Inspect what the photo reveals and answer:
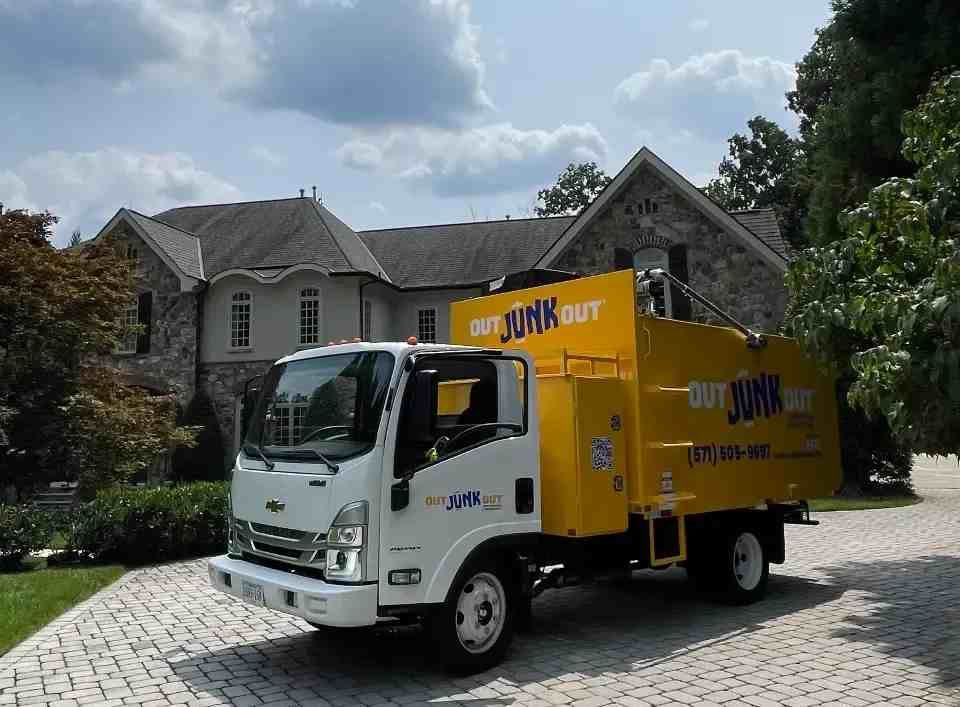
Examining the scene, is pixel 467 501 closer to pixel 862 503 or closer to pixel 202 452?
pixel 862 503

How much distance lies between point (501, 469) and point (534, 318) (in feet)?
7.14

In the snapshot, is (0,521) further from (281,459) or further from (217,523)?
(281,459)

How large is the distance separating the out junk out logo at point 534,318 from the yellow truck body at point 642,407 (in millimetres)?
13

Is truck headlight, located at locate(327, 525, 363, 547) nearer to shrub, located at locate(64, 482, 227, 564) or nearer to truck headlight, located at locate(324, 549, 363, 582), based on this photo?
truck headlight, located at locate(324, 549, 363, 582)

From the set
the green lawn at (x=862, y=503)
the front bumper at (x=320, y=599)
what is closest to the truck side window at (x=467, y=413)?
the front bumper at (x=320, y=599)

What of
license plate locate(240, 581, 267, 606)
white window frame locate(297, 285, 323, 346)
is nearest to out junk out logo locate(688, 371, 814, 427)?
license plate locate(240, 581, 267, 606)

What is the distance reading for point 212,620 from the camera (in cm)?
823

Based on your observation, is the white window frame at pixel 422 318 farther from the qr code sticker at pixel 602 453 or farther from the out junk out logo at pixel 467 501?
the out junk out logo at pixel 467 501

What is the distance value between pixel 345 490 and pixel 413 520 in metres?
0.56

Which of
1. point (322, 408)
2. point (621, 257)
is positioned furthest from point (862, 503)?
point (322, 408)

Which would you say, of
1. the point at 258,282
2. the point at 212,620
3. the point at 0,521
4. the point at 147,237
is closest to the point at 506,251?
the point at 258,282

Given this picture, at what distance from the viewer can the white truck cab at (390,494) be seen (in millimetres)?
5656

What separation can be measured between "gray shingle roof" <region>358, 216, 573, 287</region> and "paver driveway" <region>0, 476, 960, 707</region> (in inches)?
730

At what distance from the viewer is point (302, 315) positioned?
25812 mm
